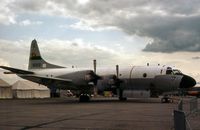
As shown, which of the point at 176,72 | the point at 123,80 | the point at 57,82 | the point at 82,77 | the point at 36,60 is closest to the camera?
the point at 176,72

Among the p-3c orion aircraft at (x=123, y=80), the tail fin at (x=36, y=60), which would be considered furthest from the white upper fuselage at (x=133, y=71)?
the tail fin at (x=36, y=60)

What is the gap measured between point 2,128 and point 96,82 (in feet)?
88.1

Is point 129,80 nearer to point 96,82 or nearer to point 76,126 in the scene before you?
point 96,82

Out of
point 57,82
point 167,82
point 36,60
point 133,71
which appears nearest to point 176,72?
point 167,82

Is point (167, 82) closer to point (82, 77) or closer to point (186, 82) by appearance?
point (186, 82)

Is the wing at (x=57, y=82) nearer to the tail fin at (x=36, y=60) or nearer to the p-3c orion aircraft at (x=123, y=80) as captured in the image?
the p-3c orion aircraft at (x=123, y=80)

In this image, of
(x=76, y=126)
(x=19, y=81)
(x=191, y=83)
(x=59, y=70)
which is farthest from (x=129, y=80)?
(x=19, y=81)

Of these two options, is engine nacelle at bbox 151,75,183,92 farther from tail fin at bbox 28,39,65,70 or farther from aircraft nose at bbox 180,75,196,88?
tail fin at bbox 28,39,65,70

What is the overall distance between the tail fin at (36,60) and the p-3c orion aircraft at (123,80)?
6522mm

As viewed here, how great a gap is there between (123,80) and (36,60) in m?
17.4

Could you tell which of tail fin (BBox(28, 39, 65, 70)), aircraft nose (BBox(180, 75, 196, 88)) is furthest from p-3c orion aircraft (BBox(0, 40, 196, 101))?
tail fin (BBox(28, 39, 65, 70))

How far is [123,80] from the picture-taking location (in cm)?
4147

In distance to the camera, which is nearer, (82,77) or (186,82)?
(186,82)

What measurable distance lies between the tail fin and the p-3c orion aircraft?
21.4 feet
